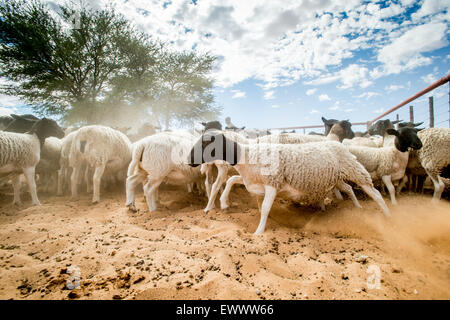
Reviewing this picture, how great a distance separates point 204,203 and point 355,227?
11.0 feet

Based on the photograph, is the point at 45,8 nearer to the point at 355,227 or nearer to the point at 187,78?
the point at 187,78

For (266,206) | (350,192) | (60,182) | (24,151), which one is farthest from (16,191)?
(350,192)

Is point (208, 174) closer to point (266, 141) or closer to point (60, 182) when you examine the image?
point (266, 141)

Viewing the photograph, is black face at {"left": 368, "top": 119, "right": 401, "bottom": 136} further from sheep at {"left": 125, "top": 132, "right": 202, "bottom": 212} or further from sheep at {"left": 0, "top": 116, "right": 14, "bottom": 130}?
sheep at {"left": 0, "top": 116, "right": 14, "bottom": 130}

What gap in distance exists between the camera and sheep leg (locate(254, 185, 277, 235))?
3.19 meters

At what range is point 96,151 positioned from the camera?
18.1ft

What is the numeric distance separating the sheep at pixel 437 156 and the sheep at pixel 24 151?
378 inches

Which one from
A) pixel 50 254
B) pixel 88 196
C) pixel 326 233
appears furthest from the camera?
pixel 88 196

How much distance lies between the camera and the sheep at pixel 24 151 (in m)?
4.62

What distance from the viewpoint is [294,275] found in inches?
79.8

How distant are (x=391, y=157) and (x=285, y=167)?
322 centimetres

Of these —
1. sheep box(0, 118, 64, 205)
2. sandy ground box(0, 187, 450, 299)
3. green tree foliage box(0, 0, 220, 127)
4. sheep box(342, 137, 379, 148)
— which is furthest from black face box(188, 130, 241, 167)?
green tree foliage box(0, 0, 220, 127)
